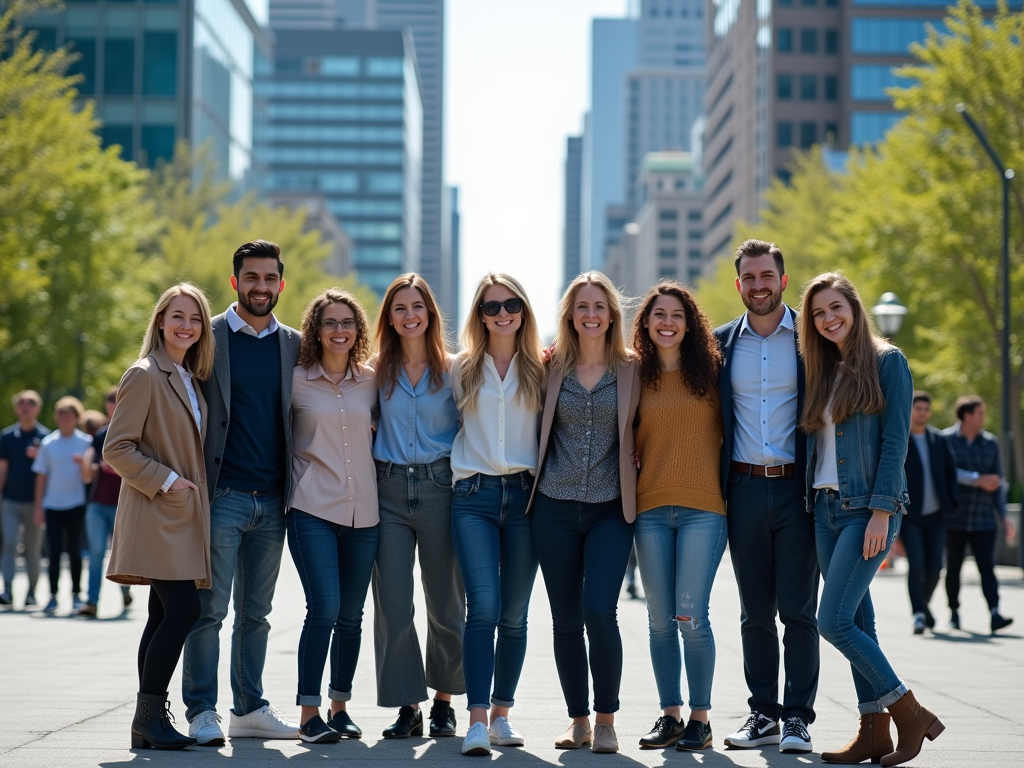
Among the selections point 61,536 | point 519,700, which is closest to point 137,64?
point 61,536

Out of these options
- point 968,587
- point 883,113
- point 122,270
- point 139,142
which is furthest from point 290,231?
point 883,113

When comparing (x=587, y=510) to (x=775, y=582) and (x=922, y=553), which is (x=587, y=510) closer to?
(x=775, y=582)

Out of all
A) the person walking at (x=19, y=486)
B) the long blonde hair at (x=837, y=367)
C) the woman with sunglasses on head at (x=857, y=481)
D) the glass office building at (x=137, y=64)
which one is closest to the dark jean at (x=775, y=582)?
the woman with sunglasses on head at (x=857, y=481)

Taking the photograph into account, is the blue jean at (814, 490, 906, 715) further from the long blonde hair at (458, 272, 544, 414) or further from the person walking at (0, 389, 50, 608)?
the person walking at (0, 389, 50, 608)

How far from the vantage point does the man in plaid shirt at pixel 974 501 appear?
12.6 m

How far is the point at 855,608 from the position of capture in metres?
5.92

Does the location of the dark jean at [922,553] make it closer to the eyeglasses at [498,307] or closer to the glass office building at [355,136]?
the eyeglasses at [498,307]

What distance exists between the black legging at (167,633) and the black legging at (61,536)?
7.75m

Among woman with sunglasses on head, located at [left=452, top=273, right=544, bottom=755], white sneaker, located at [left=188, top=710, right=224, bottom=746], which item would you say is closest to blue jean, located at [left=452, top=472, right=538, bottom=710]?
woman with sunglasses on head, located at [left=452, top=273, right=544, bottom=755]

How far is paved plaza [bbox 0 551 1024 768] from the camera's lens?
5.81m

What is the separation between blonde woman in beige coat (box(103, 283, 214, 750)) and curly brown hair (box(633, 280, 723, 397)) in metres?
2.05

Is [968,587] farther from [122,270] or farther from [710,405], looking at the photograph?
[122,270]

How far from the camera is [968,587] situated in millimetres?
18516

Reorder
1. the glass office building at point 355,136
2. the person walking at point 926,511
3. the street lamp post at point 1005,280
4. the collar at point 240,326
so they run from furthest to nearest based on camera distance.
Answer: the glass office building at point 355,136 < the street lamp post at point 1005,280 < the person walking at point 926,511 < the collar at point 240,326
